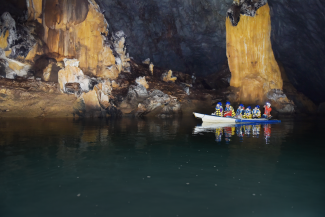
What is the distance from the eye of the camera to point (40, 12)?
2867 cm

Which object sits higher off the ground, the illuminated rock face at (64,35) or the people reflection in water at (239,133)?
the illuminated rock face at (64,35)

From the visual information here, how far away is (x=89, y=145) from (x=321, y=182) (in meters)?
6.78

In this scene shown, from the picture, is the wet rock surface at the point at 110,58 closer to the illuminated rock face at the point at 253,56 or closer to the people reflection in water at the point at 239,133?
the illuminated rock face at the point at 253,56

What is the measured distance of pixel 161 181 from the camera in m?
5.32

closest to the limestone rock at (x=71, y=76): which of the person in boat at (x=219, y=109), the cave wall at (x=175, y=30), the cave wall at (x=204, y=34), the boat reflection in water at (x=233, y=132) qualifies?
the cave wall at (x=204, y=34)

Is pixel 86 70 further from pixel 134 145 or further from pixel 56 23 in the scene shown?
pixel 134 145

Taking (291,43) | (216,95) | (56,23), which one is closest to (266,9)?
(291,43)

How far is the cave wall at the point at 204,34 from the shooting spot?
2623 cm

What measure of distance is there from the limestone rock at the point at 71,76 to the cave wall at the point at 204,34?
9.67 metres

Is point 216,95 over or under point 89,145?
over

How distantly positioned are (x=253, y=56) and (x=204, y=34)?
8.19 meters

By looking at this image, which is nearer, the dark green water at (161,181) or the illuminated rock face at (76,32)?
the dark green water at (161,181)

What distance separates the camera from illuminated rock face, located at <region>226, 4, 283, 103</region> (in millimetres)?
28719

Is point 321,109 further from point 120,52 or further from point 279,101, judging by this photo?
point 120,52
